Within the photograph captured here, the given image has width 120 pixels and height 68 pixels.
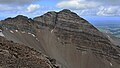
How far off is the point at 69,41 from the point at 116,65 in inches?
1048

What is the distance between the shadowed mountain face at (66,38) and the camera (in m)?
115

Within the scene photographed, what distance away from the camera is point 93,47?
135 meters

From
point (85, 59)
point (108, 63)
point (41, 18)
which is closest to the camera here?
point (85, 59)

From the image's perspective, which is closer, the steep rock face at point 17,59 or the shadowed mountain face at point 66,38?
the steep rock face at point 17,59

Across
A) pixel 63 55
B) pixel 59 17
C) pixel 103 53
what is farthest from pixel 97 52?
pixel 59 17

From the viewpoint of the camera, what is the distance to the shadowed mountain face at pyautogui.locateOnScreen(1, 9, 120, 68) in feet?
376

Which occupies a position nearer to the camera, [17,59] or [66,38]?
[17,59]

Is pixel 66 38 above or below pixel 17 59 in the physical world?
below

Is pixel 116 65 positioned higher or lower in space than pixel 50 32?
lower

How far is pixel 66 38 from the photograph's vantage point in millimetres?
139500

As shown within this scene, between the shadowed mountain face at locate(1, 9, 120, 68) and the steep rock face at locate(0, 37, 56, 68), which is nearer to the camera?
the steep rock face at locate(0, 37, 56, 68)

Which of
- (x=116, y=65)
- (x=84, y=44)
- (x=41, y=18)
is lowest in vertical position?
(x=116, y=65)

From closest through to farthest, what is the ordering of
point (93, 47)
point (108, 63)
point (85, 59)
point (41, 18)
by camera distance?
point (85, 59) < point (108, 63) < point (93, 47) < point (41, 18)

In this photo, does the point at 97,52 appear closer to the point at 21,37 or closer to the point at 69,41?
the point at 69,41
